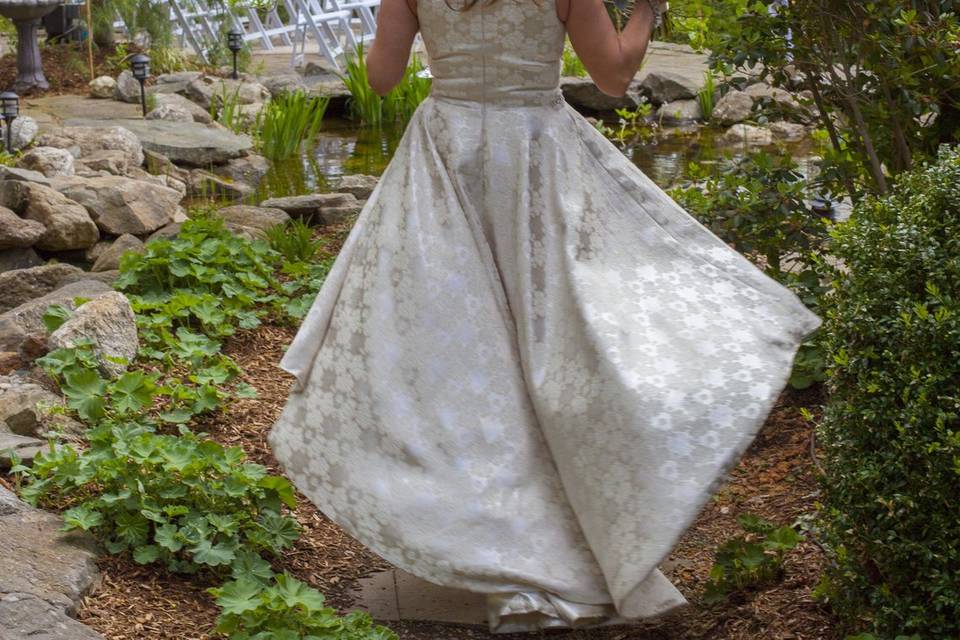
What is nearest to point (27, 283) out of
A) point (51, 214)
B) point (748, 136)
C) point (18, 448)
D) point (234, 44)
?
point (51, 214)

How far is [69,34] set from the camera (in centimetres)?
1194

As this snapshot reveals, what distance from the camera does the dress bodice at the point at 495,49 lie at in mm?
2795

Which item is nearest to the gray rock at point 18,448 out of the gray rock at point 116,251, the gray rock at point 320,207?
the gray rock at point 116,251

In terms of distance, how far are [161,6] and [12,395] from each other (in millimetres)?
8681

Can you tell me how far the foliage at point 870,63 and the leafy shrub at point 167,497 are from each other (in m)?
1.87

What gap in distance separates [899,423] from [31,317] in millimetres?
3020

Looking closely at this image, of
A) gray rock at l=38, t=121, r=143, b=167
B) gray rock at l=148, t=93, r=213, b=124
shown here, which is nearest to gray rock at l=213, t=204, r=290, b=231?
gray rock at l=38, t=121, r=143, b=167

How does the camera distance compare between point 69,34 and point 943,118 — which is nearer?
point 943,118

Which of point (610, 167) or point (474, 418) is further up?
point (610, 167)

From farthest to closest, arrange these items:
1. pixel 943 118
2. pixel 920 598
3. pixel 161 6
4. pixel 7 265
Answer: pixel 161 6 → pixel 7 265 → pixel 943 118 → pixel 920 598

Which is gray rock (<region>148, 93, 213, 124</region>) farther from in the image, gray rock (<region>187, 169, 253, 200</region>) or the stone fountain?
gray rock (<region>187, 169, 253, 200</region>)

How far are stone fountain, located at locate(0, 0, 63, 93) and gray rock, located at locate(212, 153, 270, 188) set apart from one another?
2805mm

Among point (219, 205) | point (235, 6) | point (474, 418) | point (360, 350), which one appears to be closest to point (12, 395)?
point (360, 350)

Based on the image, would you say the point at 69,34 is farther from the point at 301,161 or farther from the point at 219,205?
the point at 219,205
